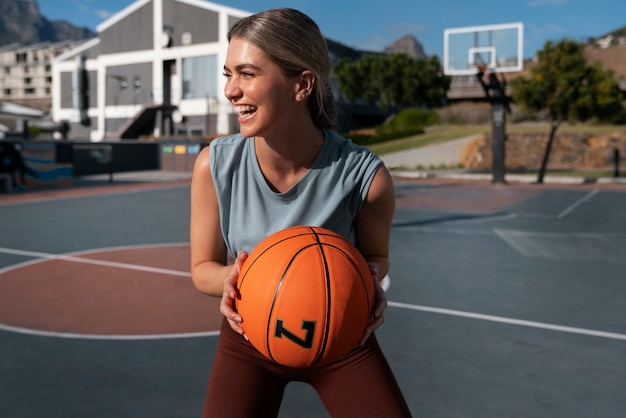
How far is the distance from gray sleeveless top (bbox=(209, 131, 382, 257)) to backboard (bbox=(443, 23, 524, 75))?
939 inches

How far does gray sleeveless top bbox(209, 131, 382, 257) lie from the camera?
230 cm

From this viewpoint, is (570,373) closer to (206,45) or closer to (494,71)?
(494,71)

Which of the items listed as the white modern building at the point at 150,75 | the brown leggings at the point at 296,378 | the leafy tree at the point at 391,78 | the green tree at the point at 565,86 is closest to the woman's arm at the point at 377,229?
the brown leggings at the point at 296,378

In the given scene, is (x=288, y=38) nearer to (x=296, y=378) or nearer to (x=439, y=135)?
(x=296, y=378)

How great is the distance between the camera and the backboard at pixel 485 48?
81.8 feet

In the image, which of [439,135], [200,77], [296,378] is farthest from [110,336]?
[200,77]

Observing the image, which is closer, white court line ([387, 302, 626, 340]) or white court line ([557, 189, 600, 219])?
white court line ([387, 302, 626, 340])

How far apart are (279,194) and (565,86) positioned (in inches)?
1028

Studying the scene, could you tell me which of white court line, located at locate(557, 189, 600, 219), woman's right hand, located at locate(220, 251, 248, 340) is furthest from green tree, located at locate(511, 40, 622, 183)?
woman's right hand, located at locate(220, 251, 248, 340)

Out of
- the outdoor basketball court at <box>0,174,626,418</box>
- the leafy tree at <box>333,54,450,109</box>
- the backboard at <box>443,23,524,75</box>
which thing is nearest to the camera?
the outdoor basketball court at <box>0,174,626,418</box>

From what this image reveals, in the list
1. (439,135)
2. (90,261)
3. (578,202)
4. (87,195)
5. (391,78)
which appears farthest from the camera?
(391,78)

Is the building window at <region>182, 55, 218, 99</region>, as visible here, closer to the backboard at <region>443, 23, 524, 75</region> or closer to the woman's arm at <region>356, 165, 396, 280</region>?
the backboard at <region>443, 23, 524, 75</region>

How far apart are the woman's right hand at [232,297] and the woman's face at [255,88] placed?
0.45m

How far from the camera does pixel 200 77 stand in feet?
157
